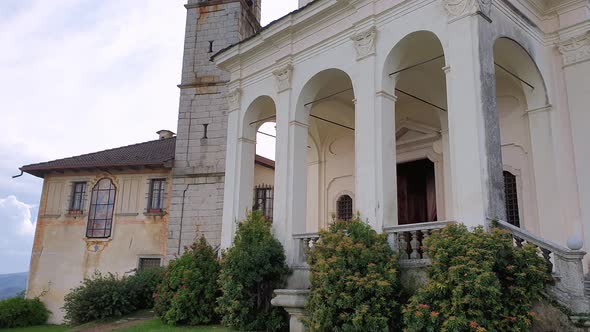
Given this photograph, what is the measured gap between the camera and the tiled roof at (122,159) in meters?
20.6

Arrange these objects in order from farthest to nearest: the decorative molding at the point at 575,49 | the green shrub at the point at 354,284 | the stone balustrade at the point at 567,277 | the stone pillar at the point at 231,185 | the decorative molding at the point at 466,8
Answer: the stone pillar at the point at 231,185, the decorative molding at the point at 575,49, the decorative molding at the point at 466,8, the green shrub at the point at 354,284, the stone balustrade at the point at 567,277

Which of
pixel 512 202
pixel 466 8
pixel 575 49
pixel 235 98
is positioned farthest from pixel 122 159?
pixel 575 49

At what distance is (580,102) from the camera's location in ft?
31.3

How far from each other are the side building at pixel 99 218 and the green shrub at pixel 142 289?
3936 mm

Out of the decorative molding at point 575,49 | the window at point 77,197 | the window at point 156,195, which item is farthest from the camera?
the window at point 77,197

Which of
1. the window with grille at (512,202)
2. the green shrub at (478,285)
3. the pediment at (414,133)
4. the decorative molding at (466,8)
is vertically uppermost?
the decorative molding at (466,8)

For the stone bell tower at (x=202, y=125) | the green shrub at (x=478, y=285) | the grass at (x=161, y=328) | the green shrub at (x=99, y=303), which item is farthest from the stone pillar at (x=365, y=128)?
the stone bell tower at (x=202, y=125)

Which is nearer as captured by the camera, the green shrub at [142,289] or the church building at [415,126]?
the church building at [415,126]

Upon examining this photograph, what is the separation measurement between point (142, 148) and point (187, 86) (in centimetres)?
492

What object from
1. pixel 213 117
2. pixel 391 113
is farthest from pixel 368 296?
pixel 213 117

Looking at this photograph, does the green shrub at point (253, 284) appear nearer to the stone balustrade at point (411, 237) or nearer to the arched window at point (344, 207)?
the stone balustrade at point (411, 237)

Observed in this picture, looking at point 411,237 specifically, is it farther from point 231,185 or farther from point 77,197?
point 77,197

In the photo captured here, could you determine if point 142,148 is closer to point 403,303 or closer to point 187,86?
point 187,86

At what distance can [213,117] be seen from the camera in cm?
1928
